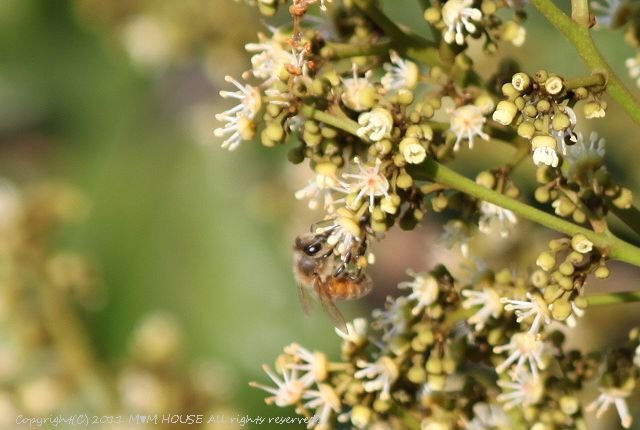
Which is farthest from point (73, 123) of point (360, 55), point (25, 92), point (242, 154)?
point (360, 55)

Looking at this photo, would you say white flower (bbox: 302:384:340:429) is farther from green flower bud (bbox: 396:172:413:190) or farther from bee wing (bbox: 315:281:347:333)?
green flower bud (bbox: 396:172:413:190)

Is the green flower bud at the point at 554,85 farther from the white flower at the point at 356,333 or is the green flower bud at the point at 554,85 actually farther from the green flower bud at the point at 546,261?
the white flower at the point at 356,333

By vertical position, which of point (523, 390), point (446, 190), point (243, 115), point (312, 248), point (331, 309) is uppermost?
point (243, 115)

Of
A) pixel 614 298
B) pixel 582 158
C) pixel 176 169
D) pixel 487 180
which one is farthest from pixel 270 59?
pixel 176 169

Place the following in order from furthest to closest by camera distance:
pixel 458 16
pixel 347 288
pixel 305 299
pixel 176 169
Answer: pixel 176 169 < pixel 305 299 < pixel 347 288 < pixel 458 16

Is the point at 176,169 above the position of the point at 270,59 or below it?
below

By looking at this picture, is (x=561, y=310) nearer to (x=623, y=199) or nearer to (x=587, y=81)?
(x=623, y=199)

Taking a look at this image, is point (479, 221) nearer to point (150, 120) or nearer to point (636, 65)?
point (636, 65)
